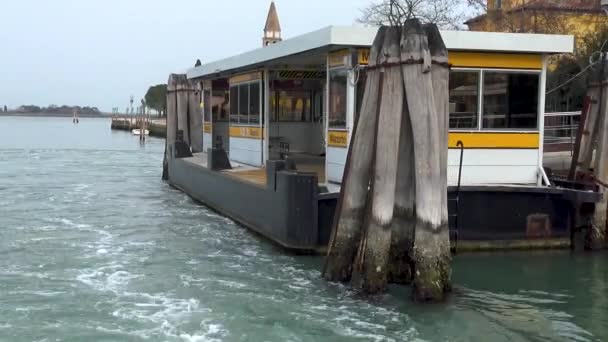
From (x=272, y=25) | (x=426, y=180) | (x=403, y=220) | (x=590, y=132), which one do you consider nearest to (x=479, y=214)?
(x=590, y=132)

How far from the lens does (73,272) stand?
11.6 m

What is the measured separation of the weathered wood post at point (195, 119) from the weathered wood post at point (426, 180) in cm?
1604

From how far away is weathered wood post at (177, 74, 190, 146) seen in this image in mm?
24641

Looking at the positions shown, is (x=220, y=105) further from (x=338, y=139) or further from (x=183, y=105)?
(x=338, y=139)

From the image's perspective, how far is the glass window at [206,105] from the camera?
77.8 ft

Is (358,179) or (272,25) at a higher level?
(272,25)

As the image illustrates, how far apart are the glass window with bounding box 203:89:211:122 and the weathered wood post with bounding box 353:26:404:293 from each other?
1448 cm

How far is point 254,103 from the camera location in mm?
18406

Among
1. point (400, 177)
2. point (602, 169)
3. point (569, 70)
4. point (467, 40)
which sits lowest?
point (602, 169)

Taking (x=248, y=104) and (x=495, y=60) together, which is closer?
(x=495, y=60)

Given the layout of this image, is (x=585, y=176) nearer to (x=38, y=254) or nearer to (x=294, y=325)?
(x=294, y=325)

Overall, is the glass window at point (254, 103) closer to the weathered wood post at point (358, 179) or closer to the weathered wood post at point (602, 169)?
the weathered wood post at point (602, 169)

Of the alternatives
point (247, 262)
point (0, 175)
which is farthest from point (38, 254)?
point (0, 175)

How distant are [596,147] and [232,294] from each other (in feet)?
23.5
